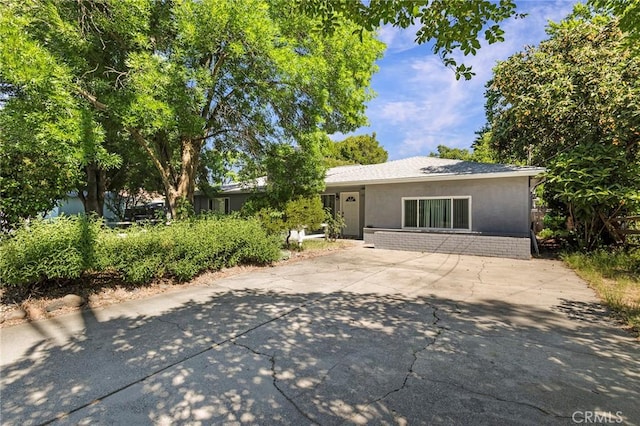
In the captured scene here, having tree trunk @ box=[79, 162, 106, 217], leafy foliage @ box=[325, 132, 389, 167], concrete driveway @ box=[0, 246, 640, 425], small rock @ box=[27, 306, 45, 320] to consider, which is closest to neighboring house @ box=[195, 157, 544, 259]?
concrete driveway @ box=[0, 246, 640, 425]

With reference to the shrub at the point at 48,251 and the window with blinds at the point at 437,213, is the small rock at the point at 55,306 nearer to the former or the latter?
the shrub at the point at 48,251

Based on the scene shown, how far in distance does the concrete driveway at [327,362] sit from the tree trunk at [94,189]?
1537 centimetres

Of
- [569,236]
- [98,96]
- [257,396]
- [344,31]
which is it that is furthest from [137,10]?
[569,236]

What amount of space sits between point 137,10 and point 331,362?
873 cm

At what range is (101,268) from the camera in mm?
5836

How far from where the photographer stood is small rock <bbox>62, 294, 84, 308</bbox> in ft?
17.3

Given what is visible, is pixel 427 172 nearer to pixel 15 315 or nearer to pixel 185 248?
pixel 185 248

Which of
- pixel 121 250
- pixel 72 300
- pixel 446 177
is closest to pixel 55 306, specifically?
pixel 72 300

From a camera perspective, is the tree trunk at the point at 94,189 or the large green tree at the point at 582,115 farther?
the tree trunk at the point at 94,189

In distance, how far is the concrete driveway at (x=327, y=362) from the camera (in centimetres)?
265

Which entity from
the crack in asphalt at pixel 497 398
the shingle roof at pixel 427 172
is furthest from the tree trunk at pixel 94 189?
the crack in asphalt at pixel 497 398

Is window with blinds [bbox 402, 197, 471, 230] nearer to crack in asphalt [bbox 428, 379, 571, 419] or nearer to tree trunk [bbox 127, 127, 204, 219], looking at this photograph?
tree trunk [bbox 127, 127, 204, 219]

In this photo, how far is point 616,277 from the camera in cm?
743

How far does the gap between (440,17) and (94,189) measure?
19.9 m
